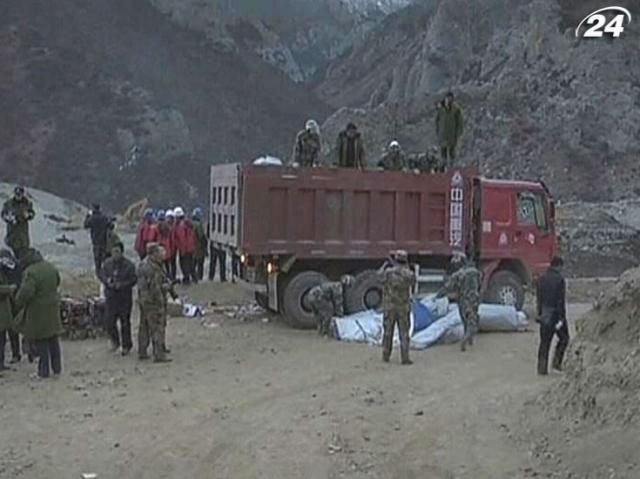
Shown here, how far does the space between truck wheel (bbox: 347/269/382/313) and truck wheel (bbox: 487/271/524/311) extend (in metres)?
2.03

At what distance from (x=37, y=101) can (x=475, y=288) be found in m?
43.6

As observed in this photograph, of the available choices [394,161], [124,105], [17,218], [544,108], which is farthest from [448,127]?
[124,105]

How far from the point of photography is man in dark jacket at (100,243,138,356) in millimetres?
13555

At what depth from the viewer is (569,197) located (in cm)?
4422

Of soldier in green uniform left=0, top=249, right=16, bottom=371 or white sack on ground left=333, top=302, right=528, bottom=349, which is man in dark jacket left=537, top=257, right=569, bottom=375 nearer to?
white sack on ground left=333, top=302, right=528, bottom=349

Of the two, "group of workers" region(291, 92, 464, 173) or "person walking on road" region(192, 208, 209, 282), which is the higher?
"group of workers" region(291, 92, 464, 173)

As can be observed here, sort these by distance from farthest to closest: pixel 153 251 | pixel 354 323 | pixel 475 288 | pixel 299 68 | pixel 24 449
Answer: pixel 299 68 → pixel 354 323 → pixel 475 288 → pixel 153 251 → pixel 24 449

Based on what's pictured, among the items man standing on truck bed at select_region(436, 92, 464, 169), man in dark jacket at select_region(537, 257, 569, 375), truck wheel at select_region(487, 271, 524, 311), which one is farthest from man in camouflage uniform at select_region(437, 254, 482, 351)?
→ man standing on truck bed at select_region(436, 92, 464, 169)

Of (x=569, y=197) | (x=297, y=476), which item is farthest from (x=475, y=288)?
(x=569, y=197)

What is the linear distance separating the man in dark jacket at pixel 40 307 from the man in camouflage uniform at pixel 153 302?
1326 millimetres

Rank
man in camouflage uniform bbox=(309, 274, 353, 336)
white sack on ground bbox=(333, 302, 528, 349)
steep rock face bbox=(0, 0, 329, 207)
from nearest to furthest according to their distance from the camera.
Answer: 1. white sack on ground bbox=(333, 302, 528, 349)
2. man in camouflage uniform bbox=(309, 274, 353, 336)
3. steep rock face bbox=(0, 0, 329, 207)

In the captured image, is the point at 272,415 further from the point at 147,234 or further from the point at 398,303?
the point at 147,234

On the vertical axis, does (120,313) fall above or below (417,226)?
below

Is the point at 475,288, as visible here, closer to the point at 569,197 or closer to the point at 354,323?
the point at 354,323
